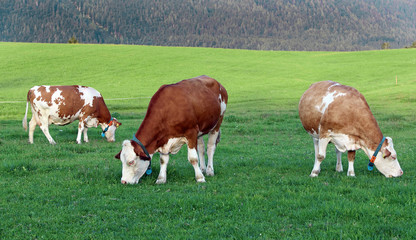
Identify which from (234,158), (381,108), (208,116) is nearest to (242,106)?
(381,108)

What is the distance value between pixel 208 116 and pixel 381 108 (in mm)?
23505

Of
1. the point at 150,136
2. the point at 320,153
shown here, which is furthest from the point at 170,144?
the point at 320,153

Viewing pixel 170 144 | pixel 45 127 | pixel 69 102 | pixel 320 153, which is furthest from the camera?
pixel 69 102

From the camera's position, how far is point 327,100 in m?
10.5

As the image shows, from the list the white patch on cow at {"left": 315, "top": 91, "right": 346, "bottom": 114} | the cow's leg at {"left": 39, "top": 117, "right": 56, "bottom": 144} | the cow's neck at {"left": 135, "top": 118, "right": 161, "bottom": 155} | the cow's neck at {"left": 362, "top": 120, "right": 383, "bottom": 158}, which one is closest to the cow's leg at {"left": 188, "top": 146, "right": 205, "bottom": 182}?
the cow's neck at {"left": 135, "top": 118, "right": 161, "bottom": 155}

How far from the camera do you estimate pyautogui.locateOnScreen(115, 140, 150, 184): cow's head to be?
368 inches

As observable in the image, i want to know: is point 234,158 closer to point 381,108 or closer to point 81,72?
point 381,108

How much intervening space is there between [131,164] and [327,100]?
4.93 meters

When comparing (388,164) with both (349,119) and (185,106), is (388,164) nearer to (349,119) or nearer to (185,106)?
(349,119)

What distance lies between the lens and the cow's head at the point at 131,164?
9.36 metres

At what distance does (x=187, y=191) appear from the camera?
29.9 ft

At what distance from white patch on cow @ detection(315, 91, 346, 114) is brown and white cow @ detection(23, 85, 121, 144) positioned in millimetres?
10096

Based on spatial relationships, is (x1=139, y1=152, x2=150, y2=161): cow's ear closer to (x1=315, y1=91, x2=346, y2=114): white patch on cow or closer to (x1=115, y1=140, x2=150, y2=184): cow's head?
(x1=115, y1=140, x2=150, y2=184): cow's head

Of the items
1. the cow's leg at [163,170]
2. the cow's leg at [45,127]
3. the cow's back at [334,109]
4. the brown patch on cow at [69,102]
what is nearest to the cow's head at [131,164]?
the cow's leg at [163,170]
